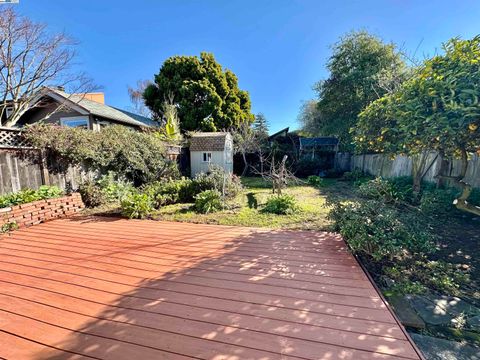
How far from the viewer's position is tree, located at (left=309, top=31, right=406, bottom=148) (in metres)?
12.7

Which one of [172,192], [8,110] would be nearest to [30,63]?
[8,110]

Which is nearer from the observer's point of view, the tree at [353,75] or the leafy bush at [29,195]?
the leafy bush at [29,195]

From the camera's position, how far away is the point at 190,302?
2176 millimetres

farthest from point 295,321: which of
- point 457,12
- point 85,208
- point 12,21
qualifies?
point 12,21

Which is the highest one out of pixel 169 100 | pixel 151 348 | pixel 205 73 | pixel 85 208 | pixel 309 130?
pixel 205 73

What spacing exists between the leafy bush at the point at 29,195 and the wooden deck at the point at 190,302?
1.47 meters

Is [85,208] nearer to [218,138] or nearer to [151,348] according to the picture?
[151,348]

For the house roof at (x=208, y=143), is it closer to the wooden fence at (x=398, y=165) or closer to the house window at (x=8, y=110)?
the wooden fence at (x=398, y=165)

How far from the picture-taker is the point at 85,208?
617 centimetres

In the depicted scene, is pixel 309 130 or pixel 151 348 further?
pixel 309 130

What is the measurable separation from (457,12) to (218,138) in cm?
953

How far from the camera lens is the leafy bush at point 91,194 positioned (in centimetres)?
631

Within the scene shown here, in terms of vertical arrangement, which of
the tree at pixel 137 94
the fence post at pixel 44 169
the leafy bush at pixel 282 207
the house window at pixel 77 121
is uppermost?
the tree at pixel 137 94

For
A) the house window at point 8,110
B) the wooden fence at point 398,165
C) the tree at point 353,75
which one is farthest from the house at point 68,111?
the tree at point 353,75
